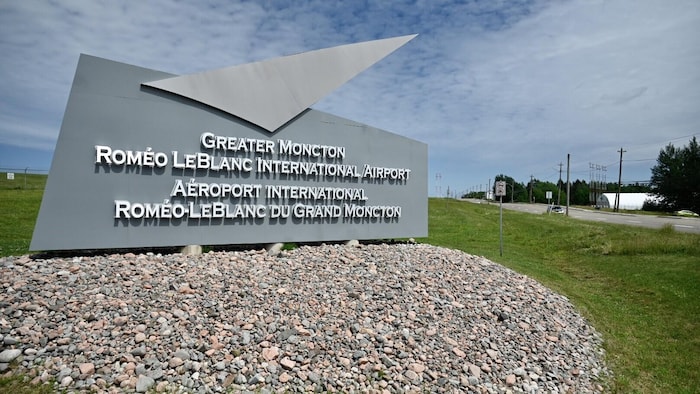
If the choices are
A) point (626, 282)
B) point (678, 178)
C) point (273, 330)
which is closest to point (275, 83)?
point (273, 330)

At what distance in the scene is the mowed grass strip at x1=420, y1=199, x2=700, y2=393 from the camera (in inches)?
269

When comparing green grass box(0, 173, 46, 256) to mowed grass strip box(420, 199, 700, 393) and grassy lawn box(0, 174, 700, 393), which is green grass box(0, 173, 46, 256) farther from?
mowed grass strip box(420, 199, 700, 393)

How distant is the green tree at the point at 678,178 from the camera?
36.8 metres

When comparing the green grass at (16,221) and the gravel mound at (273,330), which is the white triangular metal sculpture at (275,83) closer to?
the gravel mound at (273,330)

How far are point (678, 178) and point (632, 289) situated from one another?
3483cm

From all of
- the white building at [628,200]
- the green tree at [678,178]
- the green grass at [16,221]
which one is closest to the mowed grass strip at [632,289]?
the green grass at [16,221]

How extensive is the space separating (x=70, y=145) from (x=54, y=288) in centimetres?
277

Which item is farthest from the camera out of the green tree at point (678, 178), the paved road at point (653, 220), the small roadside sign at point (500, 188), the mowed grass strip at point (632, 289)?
the green tree at point (678, 178)

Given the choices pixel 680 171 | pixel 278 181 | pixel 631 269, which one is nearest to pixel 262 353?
pixel 278 181

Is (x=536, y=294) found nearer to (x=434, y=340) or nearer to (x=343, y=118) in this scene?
(x=434, y=340)

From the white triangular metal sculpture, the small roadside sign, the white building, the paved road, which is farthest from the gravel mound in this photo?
the white building

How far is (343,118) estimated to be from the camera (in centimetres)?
1055

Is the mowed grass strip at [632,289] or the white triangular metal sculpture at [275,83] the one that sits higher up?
the white triangular metal sculpture at [275,83]

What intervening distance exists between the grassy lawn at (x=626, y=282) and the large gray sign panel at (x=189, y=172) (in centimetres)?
378
